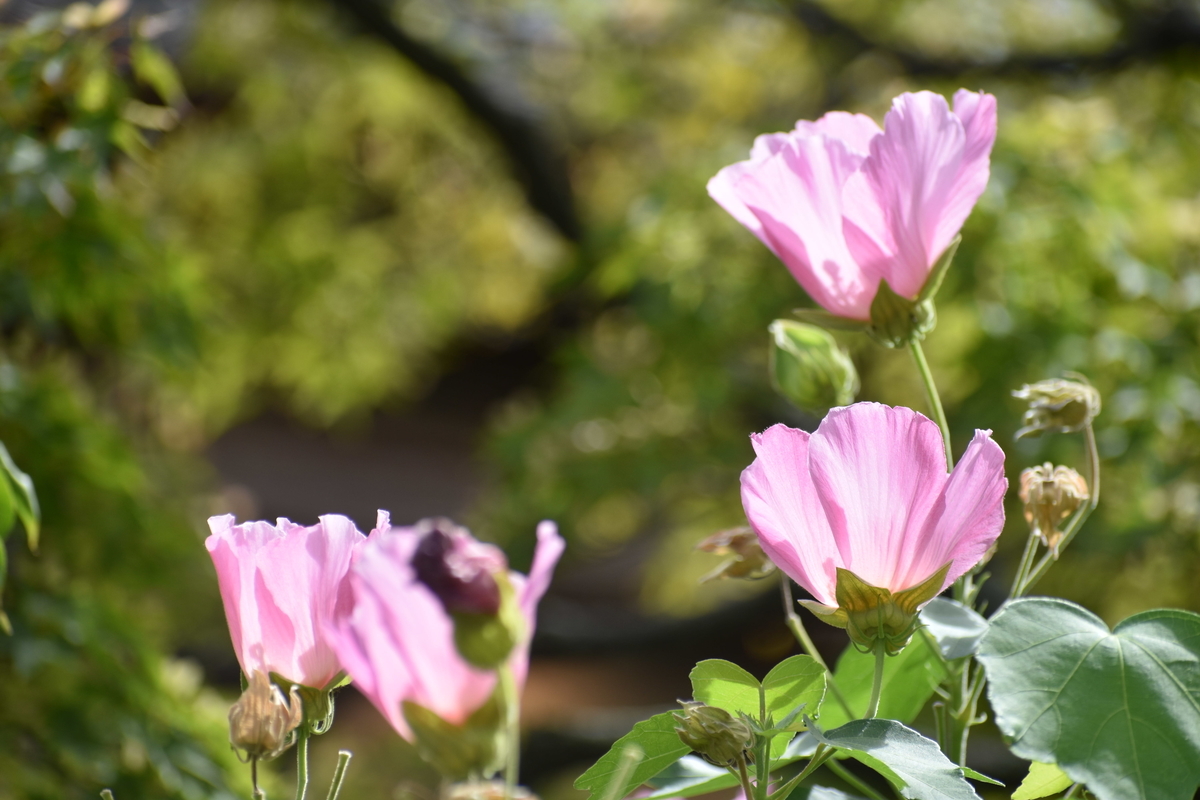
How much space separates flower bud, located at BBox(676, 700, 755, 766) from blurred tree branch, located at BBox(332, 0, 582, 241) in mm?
1773

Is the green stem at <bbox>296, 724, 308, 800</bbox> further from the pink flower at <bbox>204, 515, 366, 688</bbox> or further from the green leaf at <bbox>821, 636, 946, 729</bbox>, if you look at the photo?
the green leaf at <bbox>821, 636, 946, 729</bbox>

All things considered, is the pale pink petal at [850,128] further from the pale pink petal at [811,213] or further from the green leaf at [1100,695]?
the green leaf at [1100,695]

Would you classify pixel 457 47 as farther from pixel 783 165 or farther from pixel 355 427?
pixel 355 427

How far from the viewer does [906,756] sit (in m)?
0.23

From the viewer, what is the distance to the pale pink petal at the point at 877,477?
0.77ft

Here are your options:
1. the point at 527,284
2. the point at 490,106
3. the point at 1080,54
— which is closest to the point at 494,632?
the point at 1080,54

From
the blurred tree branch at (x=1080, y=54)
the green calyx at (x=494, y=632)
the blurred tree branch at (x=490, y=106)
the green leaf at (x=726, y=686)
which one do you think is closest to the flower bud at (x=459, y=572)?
the green calyx at (x=494, y=632)

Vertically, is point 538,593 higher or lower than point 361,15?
higher

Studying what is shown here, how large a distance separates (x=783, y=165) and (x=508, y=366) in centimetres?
446

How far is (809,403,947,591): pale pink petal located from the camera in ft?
0.77

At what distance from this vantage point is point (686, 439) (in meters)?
1.48

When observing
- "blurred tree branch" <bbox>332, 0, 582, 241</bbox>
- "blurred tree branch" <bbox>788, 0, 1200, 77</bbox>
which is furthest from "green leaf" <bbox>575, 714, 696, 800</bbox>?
"blurred tree branch" <bbox>332, 0, 582, 241</bbox>

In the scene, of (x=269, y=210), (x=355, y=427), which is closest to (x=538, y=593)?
(x=269, y=210)

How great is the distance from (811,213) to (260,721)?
0.67 feet
